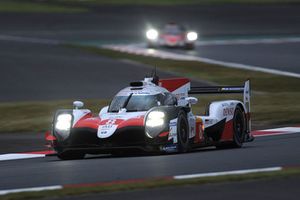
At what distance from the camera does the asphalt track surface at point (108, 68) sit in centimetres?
1111

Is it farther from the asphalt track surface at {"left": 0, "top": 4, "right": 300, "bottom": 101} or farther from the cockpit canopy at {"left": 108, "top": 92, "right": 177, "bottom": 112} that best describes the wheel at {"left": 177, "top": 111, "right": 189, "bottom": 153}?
the asphalt track surface at {"left": 0, "top": 4, "right": 300, "bottom": 101}

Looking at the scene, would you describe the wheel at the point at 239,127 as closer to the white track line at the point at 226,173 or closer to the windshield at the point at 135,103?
the windshield at the point at 135,103

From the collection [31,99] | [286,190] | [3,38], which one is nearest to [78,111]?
[286,190]

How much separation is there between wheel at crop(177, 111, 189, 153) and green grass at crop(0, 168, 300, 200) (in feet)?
11.8

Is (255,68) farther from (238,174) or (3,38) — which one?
(238,174)

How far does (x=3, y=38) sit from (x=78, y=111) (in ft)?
120

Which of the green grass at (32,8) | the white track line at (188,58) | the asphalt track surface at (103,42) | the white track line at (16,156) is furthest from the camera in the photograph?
the green grass at (32,8)

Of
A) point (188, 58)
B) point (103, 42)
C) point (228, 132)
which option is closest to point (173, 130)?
point (228, 132)

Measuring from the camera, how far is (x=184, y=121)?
1368cm

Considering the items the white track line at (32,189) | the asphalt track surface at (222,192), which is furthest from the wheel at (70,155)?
the asphalt track surface at (222,192)

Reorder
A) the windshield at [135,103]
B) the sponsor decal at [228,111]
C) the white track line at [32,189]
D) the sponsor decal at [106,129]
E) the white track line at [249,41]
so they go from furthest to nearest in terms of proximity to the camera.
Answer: the white track line at [249,41] < the sponsor decal at [228,111] < the windshield at [135,103] < the sponsor decal at [106,129] < the white track line at [32,189]

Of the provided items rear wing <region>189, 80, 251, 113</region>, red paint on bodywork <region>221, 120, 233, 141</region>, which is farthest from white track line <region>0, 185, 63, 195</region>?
rear wing <region>189, 80, 251, 113</region>

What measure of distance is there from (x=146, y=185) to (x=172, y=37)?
1545 inches

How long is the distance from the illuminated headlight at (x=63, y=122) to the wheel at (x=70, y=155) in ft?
1.14
